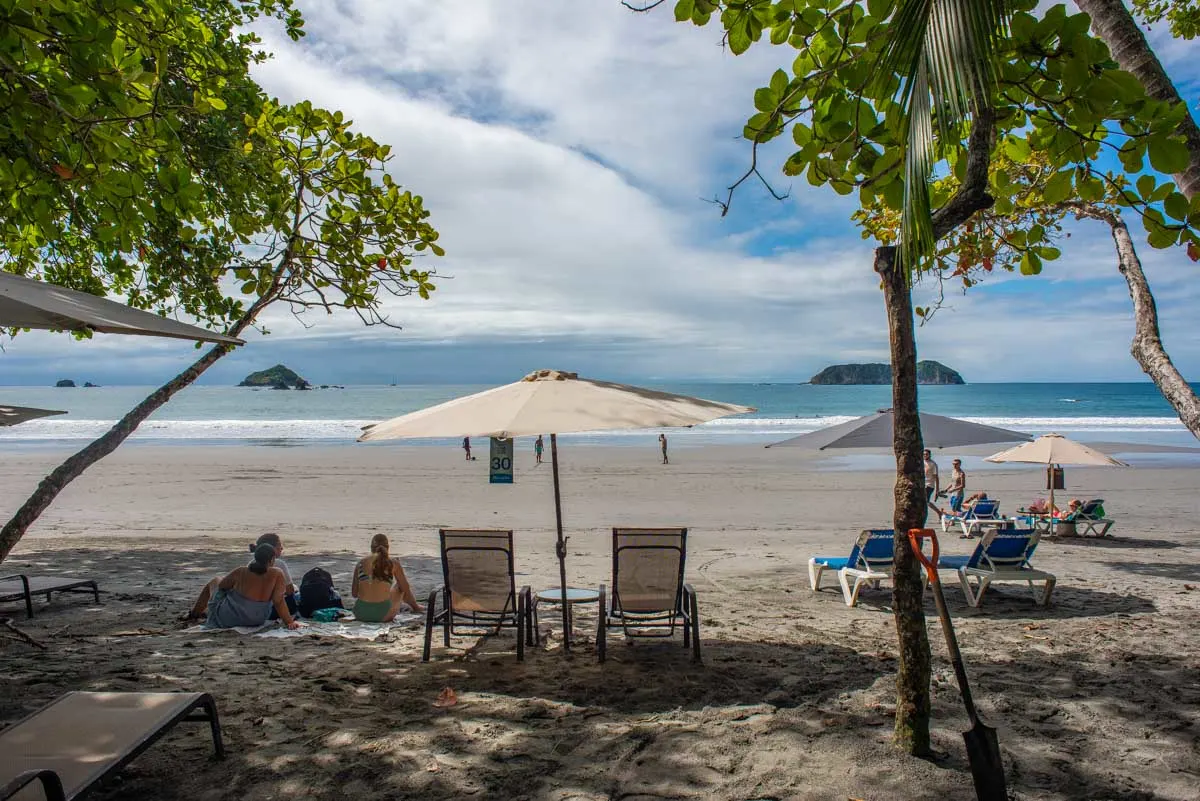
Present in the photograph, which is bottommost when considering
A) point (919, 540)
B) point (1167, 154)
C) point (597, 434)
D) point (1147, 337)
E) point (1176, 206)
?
point (597, 434)

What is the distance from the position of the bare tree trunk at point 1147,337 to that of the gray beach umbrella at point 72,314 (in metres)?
4.93

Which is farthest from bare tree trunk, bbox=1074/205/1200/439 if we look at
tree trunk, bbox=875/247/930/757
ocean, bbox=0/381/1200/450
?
ocean, bbox=0/381/1200/450

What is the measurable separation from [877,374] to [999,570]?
151734 mm

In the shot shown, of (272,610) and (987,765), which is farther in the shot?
(272,610)

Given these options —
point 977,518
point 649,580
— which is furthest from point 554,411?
point 977,518

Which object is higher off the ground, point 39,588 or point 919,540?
point 919,540

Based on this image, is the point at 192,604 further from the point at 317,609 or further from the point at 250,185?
the point at 250,185

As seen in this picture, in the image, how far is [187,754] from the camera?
409 cm

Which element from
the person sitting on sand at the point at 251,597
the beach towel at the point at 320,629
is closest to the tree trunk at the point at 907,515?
the beach towel at the point at 320,629

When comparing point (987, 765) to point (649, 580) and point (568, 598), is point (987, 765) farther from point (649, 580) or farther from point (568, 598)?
point (568, 598)

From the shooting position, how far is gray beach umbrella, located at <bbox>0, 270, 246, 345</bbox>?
9.48ft

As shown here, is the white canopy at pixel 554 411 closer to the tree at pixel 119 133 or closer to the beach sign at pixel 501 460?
the beach sign at pixel 501 460

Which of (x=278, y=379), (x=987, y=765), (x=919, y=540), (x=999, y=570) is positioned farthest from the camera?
(x=278, y=379)

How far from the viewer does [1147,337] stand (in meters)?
4.98
